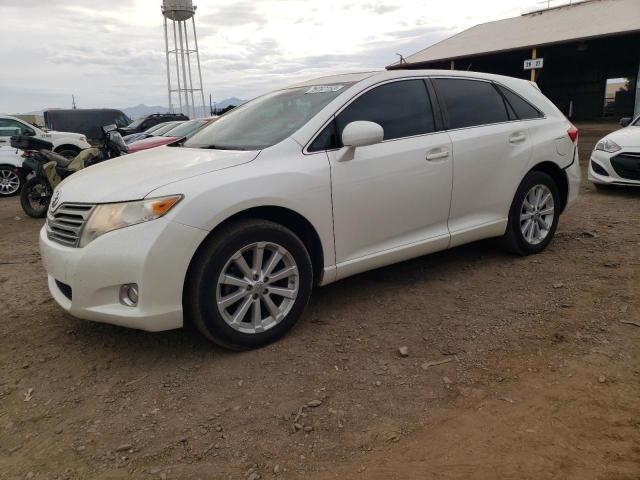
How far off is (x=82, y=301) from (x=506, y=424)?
2274 millimetres

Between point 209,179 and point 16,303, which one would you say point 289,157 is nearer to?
point 209,179

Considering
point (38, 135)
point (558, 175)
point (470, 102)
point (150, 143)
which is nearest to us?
point (470, 102)

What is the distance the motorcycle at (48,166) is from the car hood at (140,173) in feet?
16.0

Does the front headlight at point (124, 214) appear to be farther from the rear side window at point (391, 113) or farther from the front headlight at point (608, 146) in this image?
the front headlight at point (608, 146)

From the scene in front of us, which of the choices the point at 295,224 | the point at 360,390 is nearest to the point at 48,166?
the point at 295,224

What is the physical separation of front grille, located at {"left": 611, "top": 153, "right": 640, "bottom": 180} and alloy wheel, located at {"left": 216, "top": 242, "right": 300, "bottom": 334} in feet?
20.3

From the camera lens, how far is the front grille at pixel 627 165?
282 inches

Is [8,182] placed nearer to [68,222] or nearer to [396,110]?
[68,222]

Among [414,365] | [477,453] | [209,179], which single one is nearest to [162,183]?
[209,179]

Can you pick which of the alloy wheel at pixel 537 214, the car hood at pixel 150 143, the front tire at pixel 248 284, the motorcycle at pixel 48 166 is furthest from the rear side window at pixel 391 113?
the car hood at pixel 150 143

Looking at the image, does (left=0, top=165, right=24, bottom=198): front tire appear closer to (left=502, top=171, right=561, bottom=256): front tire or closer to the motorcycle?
the motorcycle

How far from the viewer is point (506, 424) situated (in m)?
2.34

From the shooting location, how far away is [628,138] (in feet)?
24.0

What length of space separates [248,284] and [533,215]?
285 centimetres
